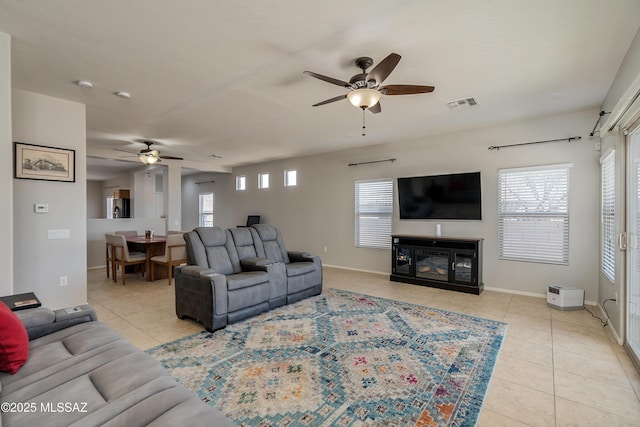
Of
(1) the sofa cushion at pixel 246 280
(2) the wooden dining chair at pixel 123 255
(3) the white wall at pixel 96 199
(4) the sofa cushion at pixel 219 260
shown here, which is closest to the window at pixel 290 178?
(2) the wooden dining chair at pixel 123 255

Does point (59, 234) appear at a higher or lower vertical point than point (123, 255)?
higher

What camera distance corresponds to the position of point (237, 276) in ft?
12.0

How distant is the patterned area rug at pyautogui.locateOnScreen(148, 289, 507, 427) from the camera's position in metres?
1.96

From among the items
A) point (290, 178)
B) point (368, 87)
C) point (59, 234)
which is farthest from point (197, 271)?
point (290, 178)

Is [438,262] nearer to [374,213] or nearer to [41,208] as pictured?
[374,213]

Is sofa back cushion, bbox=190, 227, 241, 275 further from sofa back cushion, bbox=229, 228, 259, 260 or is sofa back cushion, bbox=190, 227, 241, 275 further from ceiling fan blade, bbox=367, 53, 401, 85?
ceiling fan blade, bbox=367, 53, 401, 85

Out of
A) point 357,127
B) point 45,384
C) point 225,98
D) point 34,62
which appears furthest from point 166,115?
point 45,384

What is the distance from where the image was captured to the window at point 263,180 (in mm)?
8664

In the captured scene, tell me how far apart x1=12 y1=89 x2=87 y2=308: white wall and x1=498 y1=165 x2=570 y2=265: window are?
6225mm

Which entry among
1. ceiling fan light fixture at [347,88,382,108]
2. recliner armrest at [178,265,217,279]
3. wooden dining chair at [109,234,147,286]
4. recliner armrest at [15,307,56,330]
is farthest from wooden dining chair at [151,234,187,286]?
ceiling fan light fixture at [347,88,382,108]

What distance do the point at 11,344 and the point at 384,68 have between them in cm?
302

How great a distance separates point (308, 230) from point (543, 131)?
200 inches

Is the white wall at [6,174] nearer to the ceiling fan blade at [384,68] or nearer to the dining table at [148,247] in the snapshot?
the dining table at [148,247]

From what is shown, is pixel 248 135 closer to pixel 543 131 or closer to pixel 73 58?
pixel 73 58
